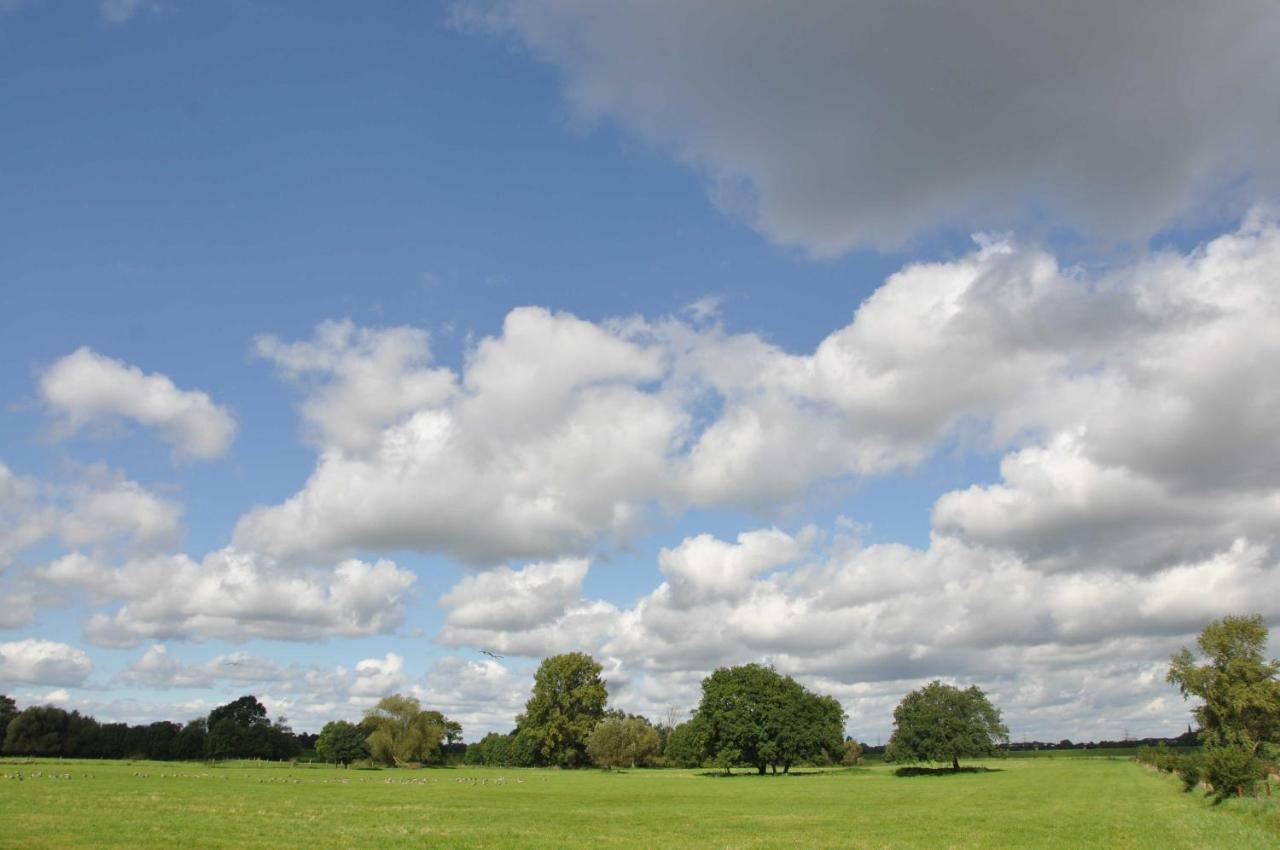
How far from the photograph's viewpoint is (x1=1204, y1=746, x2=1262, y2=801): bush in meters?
48.4

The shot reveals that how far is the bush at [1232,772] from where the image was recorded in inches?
1907

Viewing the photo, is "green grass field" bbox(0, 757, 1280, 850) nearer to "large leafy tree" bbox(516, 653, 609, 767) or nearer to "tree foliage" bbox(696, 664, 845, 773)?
"tree foliage" bbox(696, 664, 845, 773)

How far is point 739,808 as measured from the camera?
4875cm

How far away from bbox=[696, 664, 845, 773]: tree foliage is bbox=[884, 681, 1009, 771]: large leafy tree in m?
10.8

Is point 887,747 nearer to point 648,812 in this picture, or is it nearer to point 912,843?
point 648,812

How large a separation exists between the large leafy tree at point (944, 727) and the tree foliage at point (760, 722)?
10.8m

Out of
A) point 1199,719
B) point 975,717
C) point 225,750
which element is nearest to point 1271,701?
point 1199,719

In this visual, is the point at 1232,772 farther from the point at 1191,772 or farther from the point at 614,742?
the point at 614,742

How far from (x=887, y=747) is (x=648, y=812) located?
A: 89929mm

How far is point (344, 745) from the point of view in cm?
15338

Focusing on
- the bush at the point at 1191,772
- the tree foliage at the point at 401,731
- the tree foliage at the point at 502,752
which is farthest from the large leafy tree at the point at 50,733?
the bush at the point at 1191,772

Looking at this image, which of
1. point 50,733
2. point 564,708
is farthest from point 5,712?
point 564,708

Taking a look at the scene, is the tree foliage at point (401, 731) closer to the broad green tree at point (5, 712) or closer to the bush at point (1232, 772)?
the broad green tree at point (5, 712)

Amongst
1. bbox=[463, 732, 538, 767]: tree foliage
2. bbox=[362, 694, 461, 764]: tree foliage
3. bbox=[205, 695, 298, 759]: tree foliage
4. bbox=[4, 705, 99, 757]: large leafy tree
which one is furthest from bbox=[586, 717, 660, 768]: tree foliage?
bbox=[4, 705, 99, 757]: large leafy tree
